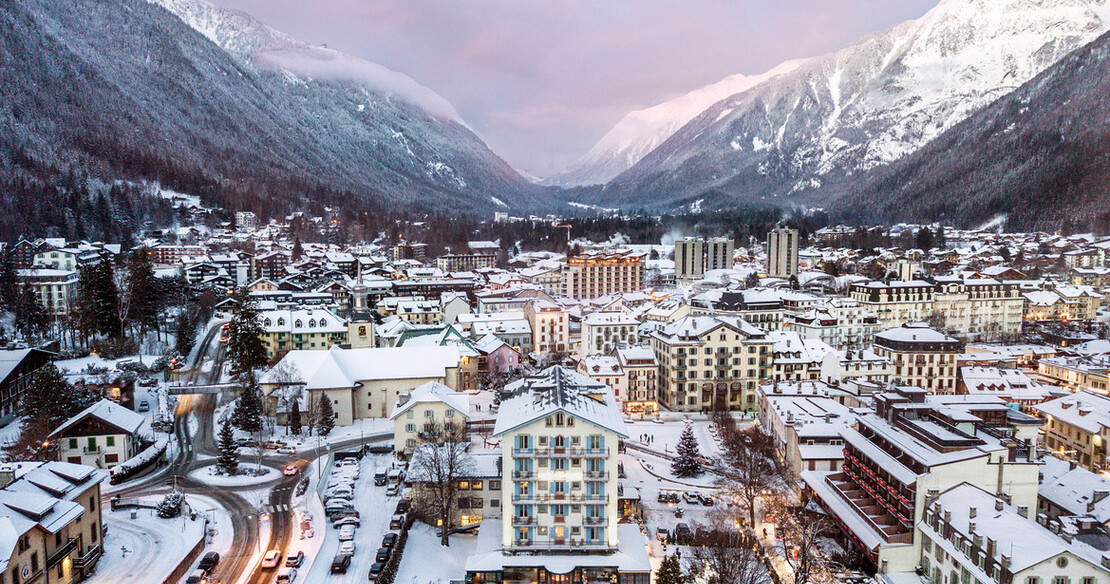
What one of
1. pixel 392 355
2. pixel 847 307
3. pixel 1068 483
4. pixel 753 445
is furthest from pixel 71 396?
pixel 847 307

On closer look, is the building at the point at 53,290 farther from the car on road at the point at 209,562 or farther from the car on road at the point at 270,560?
the car on road at the point at 270,560

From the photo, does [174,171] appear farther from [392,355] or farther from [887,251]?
[887,251]

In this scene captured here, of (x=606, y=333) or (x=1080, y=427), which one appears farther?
(x=606, y=333)

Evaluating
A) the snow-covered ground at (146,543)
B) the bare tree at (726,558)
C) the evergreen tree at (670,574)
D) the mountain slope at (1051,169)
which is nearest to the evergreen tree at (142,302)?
the snow-covered ground at (146,543)

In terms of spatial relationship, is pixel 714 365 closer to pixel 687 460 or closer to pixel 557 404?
pixel 687 460

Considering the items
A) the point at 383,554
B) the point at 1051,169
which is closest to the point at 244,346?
the point at 383,554
